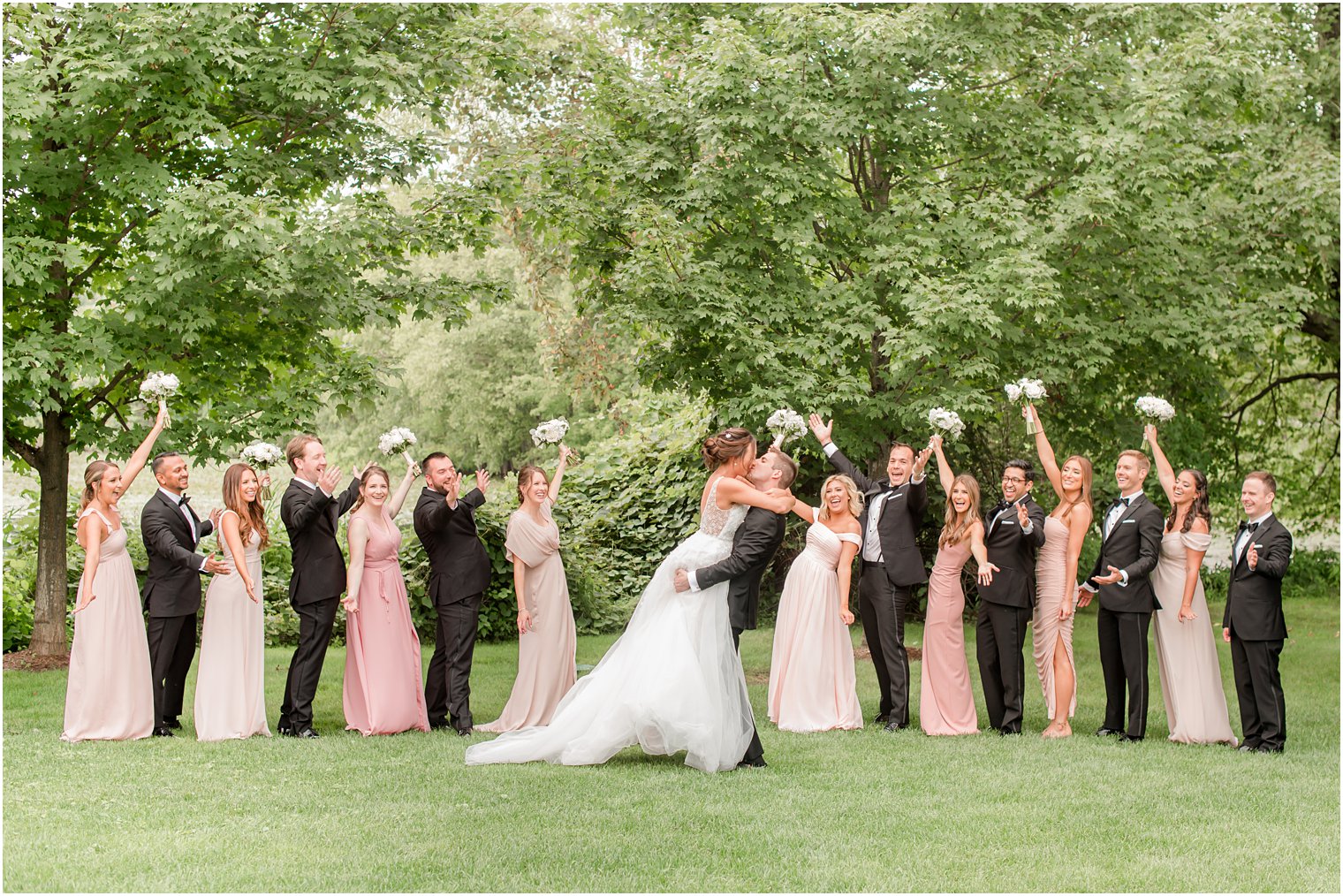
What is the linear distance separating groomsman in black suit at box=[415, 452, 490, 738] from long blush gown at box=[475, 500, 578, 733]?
11.0 inches

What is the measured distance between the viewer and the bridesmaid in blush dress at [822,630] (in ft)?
30.8

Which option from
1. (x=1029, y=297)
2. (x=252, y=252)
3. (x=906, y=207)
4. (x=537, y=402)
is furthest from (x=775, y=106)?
(x=537, y=402)

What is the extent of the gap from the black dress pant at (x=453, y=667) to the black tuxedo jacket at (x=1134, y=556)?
14.8 ft

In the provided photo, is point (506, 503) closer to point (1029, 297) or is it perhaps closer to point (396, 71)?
point (396, 71)

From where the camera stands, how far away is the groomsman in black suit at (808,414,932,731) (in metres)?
9.43

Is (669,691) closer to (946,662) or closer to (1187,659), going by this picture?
(946,662)

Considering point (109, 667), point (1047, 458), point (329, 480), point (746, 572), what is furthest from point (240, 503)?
point (1047, 458)

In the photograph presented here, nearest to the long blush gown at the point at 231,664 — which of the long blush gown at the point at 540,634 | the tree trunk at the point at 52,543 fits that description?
the long blush gown at the point at 540,634

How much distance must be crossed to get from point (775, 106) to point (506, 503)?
684 cm

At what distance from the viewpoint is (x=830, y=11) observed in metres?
13.1

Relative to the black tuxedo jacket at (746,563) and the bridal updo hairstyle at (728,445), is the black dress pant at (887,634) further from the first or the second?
the bridal updo hairstyle at (728,445)

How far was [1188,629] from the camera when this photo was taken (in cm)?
889

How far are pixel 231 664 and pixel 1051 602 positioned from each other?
19.3 feet

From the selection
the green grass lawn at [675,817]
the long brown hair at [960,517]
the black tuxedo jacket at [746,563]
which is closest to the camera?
the green grass lawn at [675,817]
